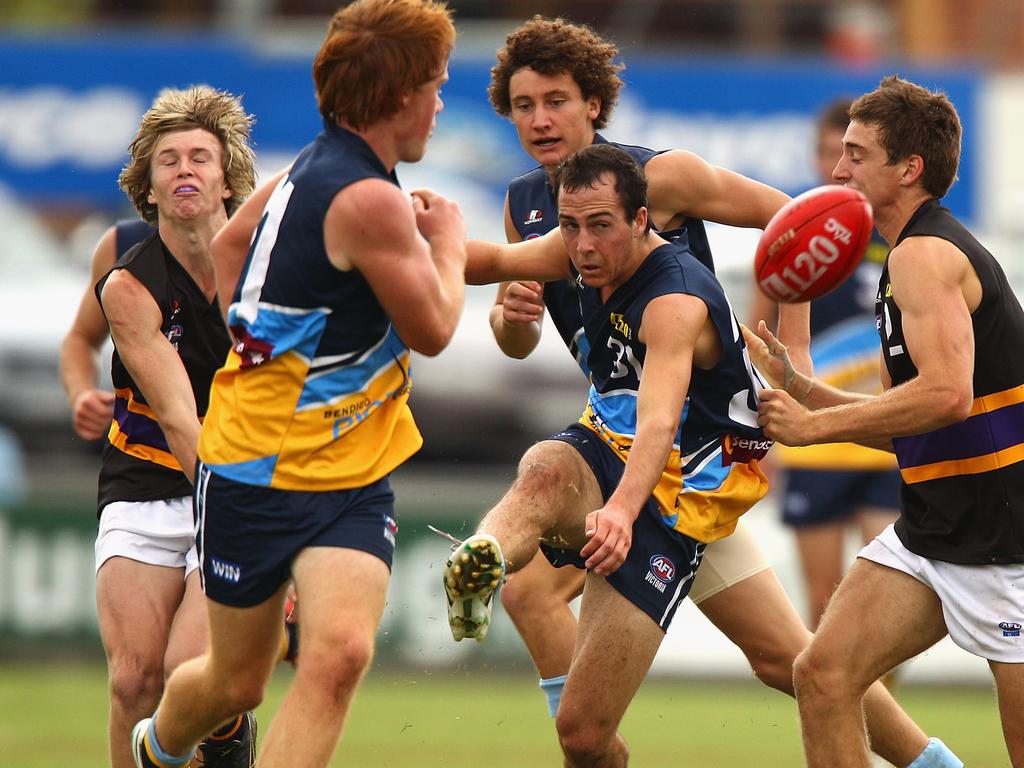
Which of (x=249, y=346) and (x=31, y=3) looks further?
(x=31, y=3)

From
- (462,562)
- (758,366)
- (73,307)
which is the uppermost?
(758,366)

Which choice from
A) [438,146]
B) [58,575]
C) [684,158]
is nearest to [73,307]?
[438,146]

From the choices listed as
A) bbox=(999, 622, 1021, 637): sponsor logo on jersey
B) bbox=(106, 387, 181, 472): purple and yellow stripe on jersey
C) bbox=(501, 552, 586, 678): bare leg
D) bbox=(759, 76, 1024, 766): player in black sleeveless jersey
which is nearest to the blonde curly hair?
bbox=(106, 387, 181, 472): purple and yellow stripe on jersey

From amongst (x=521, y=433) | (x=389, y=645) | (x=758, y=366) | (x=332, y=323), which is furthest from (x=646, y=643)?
(x=521, y=433)

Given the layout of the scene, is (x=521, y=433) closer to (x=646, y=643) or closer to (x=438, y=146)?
(x=438, y=146)

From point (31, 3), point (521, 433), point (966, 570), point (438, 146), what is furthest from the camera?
point (31, 3)

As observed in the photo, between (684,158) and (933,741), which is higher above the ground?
(684,158)

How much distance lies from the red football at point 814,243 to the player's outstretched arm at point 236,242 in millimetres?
1624

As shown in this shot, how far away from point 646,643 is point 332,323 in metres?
1.62

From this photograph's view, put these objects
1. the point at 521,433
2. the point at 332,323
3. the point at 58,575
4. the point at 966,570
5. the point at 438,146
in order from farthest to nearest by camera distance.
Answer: the point at 438,146 < the point at 521,433 < the point at 58,575 < the point at 966,570 < the point at 332,323

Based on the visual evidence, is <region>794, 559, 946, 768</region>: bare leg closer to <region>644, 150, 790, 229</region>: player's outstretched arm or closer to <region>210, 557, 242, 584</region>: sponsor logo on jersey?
<region>644, 150, 790, 229</region>: player's outstretched arm

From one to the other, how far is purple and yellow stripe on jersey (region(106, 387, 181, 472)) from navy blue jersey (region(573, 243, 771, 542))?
5.38ft

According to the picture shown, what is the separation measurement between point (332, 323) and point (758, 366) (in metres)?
1.74

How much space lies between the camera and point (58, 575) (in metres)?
11.8
